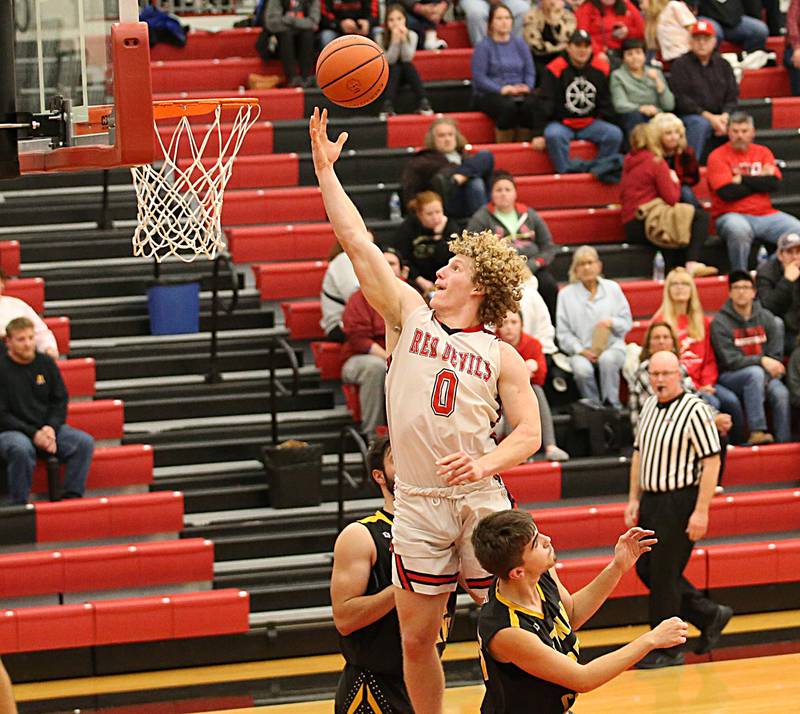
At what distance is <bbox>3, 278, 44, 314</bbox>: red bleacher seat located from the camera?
33.3 ft

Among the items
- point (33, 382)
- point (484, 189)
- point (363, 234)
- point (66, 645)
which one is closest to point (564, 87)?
point (484, 189)

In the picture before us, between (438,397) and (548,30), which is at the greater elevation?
(548,30)

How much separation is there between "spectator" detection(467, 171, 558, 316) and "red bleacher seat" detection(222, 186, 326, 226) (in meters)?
1.48

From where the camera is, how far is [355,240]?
4.99m

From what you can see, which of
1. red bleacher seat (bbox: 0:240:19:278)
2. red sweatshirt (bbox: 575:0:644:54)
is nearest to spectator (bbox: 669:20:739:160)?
red sweatshirt (bbox: 575:0:644:54)

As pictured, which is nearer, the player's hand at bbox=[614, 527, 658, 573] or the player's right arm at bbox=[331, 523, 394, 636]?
the player's hand at bbox=[614, 527, 658, 573]

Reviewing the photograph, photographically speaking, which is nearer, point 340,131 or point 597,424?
point 597,424

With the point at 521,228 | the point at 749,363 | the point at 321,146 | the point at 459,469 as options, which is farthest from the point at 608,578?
the point at 521,228

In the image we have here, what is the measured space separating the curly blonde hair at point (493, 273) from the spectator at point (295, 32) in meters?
7.54

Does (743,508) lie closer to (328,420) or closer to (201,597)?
(328,420)

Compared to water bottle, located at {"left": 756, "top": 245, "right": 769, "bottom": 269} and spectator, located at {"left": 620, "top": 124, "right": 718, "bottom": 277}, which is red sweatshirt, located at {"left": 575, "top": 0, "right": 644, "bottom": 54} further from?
water bottle, located at {"left": 756, "top": 245, "right": 769, "bottom": 269}

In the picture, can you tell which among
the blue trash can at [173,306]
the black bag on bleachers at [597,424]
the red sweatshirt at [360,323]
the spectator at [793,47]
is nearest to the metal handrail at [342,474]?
the red sweatshirt at [360,323]

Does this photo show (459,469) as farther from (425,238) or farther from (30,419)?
(425,238)

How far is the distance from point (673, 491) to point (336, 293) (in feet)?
9.33
